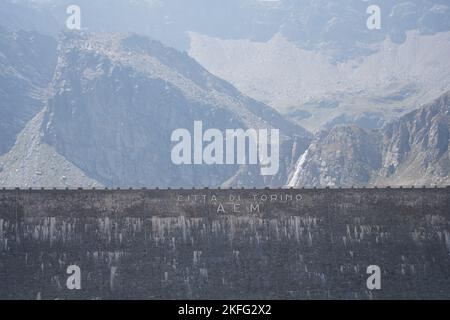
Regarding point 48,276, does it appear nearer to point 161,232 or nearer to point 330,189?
point 161,232

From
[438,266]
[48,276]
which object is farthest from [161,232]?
[438,266]

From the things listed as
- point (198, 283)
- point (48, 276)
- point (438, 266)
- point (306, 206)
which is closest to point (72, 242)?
point (48, 276)

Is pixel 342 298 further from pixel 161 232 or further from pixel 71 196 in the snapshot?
pixel 71 196

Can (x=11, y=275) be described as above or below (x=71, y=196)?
below
